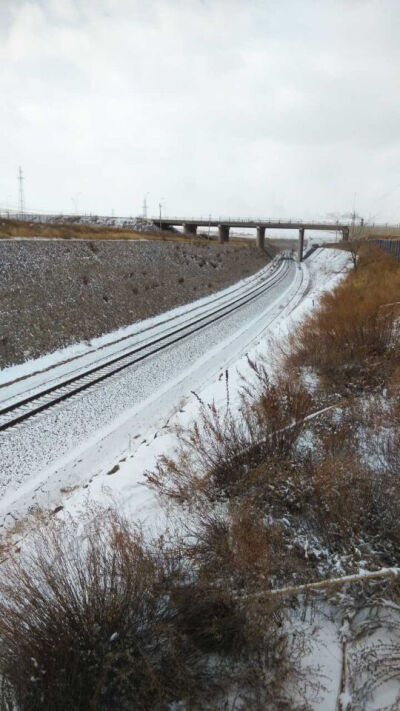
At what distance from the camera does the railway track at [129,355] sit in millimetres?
11852

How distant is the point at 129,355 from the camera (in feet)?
56.1

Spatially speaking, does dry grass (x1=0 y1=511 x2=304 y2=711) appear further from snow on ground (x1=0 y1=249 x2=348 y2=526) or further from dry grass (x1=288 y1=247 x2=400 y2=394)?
dry grass (x1=288 y1=247 x2=400 y2=394)

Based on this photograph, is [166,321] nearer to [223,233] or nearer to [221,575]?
[221,575]

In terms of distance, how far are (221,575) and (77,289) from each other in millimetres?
19480

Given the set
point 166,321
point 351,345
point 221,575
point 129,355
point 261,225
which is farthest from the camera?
point 261,225

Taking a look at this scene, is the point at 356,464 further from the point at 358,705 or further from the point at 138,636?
the point at 138,636

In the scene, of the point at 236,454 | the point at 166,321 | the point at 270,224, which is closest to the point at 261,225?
the point at 270,224

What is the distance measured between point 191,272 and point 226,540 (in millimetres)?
31797

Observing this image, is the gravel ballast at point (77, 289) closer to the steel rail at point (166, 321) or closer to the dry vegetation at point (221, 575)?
the steel rail at point (166, 321)

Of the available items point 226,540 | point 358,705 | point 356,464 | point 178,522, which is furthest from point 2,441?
point 358,705

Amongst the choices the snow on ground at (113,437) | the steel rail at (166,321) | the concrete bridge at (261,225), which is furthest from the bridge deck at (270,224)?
the snow on ground at (113,437)

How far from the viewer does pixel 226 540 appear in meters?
4.55

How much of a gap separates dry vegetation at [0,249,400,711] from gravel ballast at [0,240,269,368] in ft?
37.9

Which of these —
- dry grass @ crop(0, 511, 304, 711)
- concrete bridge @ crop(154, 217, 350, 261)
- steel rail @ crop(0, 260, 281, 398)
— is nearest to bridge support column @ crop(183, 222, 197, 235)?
concrete bridge @ crop(154, 217, 350, 261)
